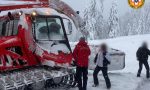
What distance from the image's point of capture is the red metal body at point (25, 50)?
14.5 metres

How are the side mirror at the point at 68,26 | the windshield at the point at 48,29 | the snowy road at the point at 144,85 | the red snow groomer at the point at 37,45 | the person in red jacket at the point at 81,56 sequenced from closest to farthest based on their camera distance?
the red snow groomer at the point at 37,45 → the person in red jacket at the point at 81,56 → the side mirror at the point at 68,26 → the windshield at the point at 48,29 → the snowy road at the point at 144,85

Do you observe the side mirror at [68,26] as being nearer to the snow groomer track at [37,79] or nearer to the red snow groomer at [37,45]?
the red snow groomer at [37,45]

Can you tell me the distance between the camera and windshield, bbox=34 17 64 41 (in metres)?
15.5

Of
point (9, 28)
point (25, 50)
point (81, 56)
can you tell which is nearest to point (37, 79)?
point (25, 50)

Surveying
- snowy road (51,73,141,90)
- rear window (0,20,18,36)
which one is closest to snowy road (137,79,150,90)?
snowy road (51,73,141,90)

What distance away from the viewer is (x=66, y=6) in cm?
1495

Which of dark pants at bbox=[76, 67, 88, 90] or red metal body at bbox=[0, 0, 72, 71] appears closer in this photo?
red metal body at bbox=[0, 0, 72, 71]

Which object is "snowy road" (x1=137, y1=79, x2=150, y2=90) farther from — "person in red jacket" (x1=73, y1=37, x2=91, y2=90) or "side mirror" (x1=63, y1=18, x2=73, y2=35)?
"side mirror" (x1=63, y1=18, x2=73, y2=35)

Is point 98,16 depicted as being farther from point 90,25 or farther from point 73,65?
point 73,65

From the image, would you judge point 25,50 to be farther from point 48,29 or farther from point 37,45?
point 48,29

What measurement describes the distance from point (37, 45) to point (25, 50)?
1.47 ft

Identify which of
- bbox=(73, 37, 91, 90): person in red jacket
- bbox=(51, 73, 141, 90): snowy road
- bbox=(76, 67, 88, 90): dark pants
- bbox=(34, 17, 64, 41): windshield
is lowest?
bbox=(51, 73, 141, 90): snowy road

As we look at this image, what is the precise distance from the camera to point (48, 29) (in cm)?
1586

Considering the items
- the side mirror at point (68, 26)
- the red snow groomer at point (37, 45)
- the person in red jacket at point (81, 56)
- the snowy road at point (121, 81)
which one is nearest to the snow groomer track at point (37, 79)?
the red snow groomer at point (37, 45)
